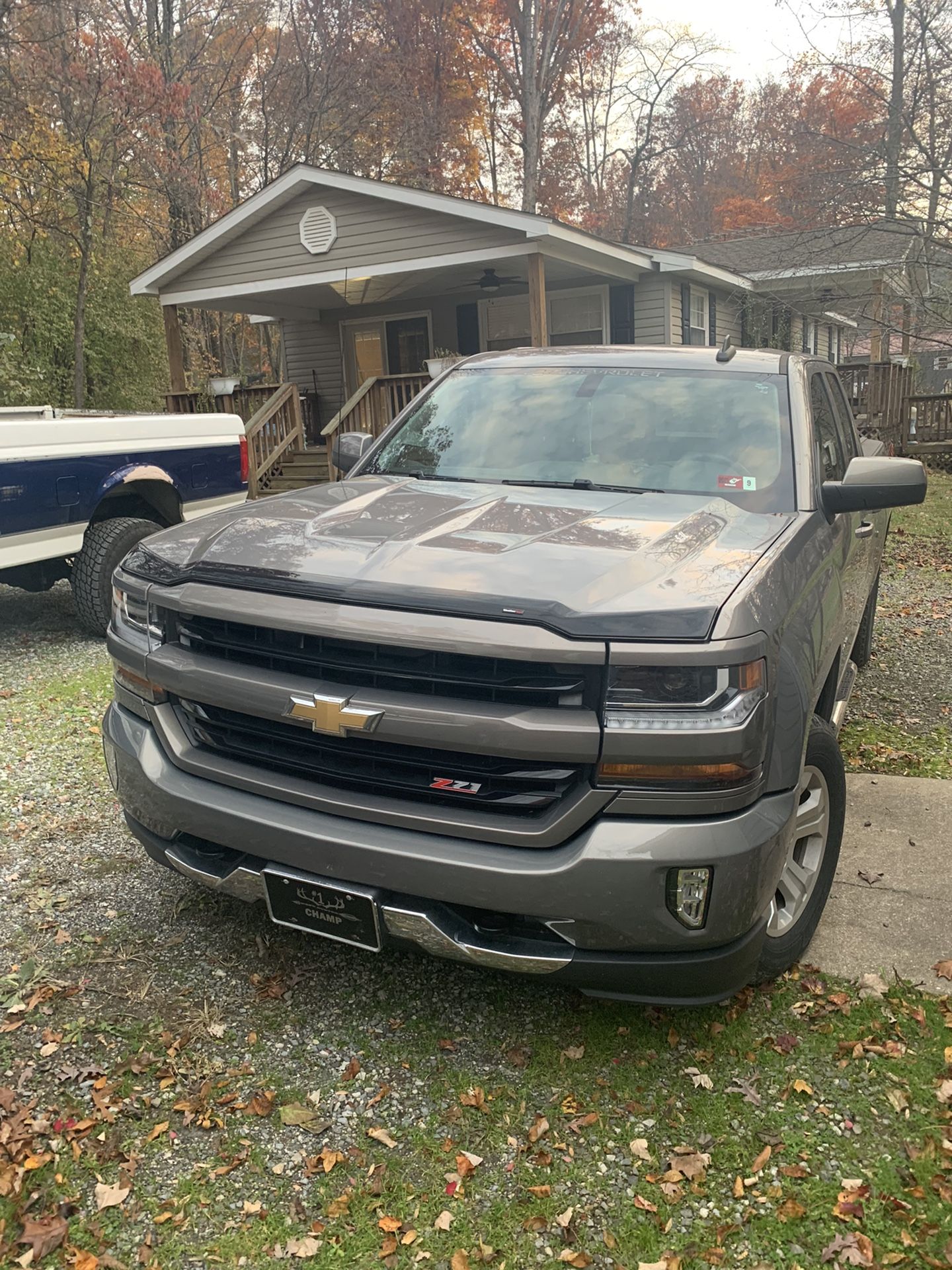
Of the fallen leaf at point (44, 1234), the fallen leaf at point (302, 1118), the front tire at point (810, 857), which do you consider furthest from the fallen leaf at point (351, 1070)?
the front tire at point (810, 857)

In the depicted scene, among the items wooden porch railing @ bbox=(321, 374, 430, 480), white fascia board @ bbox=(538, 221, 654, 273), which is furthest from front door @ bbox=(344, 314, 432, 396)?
white fascia board @ bbox=(538, 221, 654, 273)

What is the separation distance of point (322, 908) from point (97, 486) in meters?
4.84

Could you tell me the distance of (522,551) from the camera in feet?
8.35

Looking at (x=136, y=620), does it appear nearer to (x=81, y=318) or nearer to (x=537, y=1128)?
(x=537, y=1128)

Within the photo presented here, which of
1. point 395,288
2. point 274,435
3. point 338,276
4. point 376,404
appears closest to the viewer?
point 338,276

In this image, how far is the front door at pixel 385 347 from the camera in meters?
17.5

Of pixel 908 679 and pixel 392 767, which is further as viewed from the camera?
pixel 908 679

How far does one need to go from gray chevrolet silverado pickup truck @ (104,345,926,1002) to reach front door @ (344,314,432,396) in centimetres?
1507

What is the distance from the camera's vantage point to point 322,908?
2.49 m

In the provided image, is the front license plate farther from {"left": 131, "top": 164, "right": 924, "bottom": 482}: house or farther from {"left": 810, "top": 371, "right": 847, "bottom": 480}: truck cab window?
{"left": 131, "top": 164, "right": 924, "bottom": 482}: house

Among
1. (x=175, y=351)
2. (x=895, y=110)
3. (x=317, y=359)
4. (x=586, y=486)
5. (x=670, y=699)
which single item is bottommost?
(x=670, y=699)

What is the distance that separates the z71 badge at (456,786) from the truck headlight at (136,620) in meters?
1.01

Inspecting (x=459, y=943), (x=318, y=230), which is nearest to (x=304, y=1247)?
(x=459, y=943)

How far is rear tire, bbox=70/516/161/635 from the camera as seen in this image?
6.55m
